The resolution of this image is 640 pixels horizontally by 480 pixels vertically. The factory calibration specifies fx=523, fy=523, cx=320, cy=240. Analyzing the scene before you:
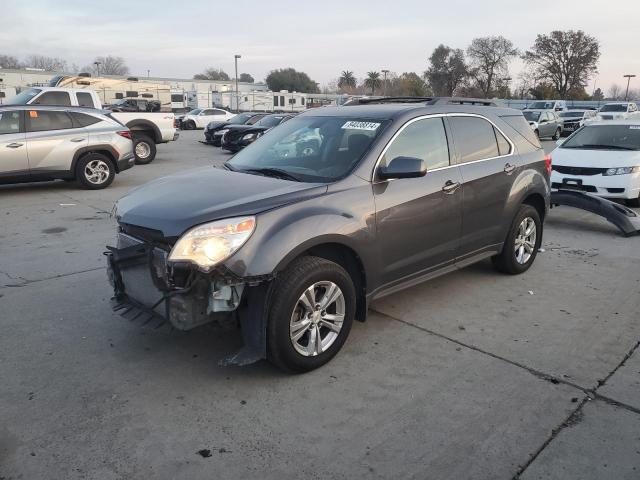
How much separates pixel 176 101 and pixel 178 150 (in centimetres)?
4045

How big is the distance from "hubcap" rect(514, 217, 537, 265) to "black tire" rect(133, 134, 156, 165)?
12838mm

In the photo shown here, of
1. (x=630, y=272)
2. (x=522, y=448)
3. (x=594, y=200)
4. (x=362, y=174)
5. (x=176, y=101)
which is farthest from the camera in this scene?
(x=176, y=101)

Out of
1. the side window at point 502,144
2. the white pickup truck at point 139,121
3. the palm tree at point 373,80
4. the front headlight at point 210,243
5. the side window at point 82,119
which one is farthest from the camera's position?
the palm tree at point 373,80

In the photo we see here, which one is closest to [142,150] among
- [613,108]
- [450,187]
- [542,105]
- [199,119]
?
[450,187]

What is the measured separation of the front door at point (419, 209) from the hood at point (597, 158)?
602cm

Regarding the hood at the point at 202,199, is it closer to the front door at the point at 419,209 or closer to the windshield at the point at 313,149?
the windshield at the point at 313,149

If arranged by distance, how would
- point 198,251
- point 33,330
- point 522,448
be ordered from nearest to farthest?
1. point 522,448
2. point 198,251
3. point 33,330

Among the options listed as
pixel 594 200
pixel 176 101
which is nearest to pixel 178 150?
pixel 594 200

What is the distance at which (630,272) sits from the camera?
19.4 ft

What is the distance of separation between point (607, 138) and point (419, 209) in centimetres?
762

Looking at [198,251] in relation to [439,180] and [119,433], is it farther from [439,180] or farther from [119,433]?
[439,180]

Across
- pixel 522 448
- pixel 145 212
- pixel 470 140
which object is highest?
pixel 470 140

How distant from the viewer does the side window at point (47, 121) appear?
9961 mm

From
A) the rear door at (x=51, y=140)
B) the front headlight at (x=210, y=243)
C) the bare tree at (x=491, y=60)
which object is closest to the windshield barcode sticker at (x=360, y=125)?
the front headlight at (x=210, y=243)
